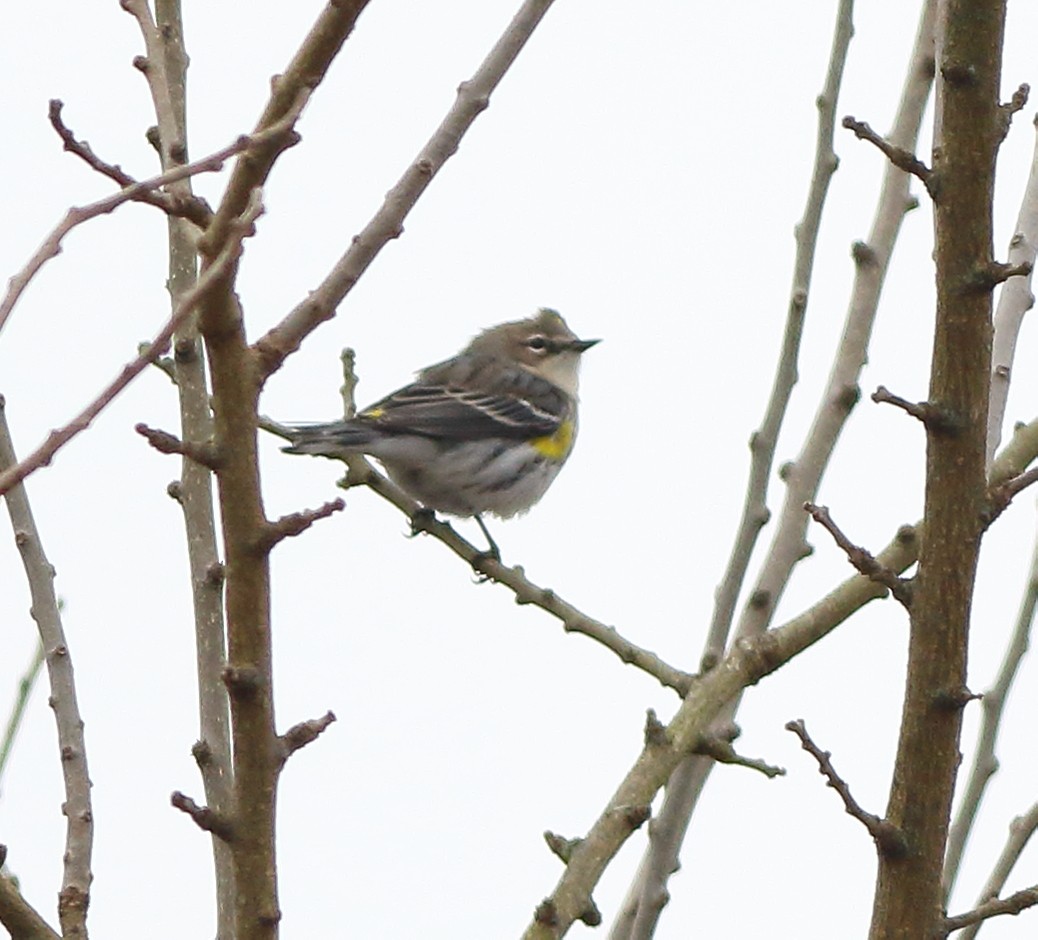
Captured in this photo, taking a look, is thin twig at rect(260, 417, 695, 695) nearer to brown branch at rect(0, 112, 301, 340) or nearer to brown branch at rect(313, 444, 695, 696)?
brown branch at rect(313, 444, 695, 696)

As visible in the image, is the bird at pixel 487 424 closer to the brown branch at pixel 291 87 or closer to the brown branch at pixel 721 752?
the brown branch at pixel 721 752

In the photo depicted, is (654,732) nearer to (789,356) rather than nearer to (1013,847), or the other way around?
(1013,847)

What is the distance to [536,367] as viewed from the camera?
34.1 feet

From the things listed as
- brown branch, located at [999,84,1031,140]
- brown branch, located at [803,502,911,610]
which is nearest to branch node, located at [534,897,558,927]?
brown branch, located at [803,502,911,610]

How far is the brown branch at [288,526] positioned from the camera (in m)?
2.38

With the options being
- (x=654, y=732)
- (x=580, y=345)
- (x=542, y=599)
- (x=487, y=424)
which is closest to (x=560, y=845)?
(x=654, y=732)

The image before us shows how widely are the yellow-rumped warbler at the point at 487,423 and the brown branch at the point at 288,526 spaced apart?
14.4ft

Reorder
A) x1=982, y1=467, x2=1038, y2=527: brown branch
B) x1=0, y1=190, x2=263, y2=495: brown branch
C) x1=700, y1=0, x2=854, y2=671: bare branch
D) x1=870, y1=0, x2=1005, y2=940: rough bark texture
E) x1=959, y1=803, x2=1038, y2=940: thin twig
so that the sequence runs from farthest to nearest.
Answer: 1. x1=700, y1=0, x2=854, y2=671: bare branch
2. x1=959, y1=803, x2=1038, y2=940: thin twig
3. x1=982, y1=467, x2=1038, y2=527: brown branch
4. x1=870, y1=0, x2=1005, y2=940: rough bark texture
5. x1=0, y1=190, x2=263, y2=495: brown branch

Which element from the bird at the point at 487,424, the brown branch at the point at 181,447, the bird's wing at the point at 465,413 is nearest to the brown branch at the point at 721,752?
the brown branch at the point at 181,447

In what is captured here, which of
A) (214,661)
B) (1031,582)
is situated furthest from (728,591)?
(214,661)

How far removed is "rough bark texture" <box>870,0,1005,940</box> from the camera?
2.56 m

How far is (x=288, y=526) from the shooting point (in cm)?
238

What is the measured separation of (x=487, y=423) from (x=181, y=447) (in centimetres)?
662

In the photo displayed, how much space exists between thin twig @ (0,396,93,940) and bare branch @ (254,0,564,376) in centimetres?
103
